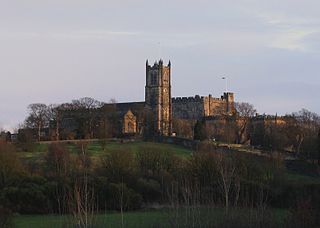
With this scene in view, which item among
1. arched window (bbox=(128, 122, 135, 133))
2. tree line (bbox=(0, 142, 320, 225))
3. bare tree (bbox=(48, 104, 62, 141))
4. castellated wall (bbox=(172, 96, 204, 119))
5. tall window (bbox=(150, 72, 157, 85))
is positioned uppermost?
tall window (bbox=(150, 72, 157, 85))

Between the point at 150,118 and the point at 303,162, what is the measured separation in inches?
2344

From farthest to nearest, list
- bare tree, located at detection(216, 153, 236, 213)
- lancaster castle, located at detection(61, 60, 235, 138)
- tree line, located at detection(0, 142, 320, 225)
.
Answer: lancaster castle, located at detection(61, 60, 235, 138) < tree line, located at detection(0, 142, 320, 225) < bare tree, located at detection(216, 153, 236, 213)

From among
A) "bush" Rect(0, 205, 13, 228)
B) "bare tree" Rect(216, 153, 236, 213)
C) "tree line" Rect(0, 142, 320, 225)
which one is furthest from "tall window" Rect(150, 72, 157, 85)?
"bush" Rect(0, 205, 13, 228)

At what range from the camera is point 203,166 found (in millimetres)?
49438

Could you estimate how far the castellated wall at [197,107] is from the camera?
169 m

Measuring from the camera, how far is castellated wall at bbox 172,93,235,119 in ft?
554

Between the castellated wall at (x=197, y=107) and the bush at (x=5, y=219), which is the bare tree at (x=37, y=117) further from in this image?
the bush at (x=5, y=219)

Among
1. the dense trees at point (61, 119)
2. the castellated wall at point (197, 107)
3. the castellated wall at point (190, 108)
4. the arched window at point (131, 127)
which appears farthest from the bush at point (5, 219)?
the castellated wall at point (190, 108)

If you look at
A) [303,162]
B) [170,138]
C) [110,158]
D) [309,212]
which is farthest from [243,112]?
[309,212]

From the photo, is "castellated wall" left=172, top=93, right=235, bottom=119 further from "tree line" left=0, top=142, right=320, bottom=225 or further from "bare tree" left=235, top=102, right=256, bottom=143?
"tree line" left=0, top=142, right=320, bottom=225

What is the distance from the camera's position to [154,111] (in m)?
146

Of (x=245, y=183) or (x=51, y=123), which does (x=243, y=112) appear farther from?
(x=245, y=183)

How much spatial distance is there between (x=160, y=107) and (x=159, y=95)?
3037mm

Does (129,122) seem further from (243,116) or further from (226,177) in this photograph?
(226,177)
